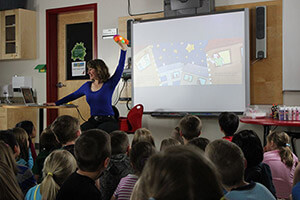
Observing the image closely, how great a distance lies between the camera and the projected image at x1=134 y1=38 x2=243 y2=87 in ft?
16.0

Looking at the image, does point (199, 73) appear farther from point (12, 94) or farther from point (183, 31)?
point (12, 94)

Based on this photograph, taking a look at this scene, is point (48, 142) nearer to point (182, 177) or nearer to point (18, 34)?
point (182, 177)

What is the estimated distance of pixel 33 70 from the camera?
669 centimetres

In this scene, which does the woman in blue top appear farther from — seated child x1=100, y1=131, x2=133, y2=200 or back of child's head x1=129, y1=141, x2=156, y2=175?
back of child's head x1=129, y1=141, x2=156, y2=175

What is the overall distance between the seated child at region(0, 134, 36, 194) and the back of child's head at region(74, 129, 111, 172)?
0.32 meters

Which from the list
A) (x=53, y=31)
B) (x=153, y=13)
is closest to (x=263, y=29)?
(x=153, y=13)

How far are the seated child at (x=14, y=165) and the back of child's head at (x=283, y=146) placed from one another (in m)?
1.65

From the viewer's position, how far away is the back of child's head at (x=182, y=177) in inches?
26.5

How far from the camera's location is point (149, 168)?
72cm

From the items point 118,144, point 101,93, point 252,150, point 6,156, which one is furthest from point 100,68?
point 252,150

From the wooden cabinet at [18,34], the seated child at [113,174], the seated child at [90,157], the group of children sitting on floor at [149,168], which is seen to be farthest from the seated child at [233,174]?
the wooden cabinet at [18,34]

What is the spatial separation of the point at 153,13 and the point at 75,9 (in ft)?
5.20

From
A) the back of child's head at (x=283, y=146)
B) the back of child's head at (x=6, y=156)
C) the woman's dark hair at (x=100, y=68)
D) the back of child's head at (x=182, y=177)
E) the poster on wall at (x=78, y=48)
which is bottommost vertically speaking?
the back of child's head at (x=283, y=146)

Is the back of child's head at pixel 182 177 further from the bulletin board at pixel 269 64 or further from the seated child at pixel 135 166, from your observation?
the bulletin board at pixel 269 64
